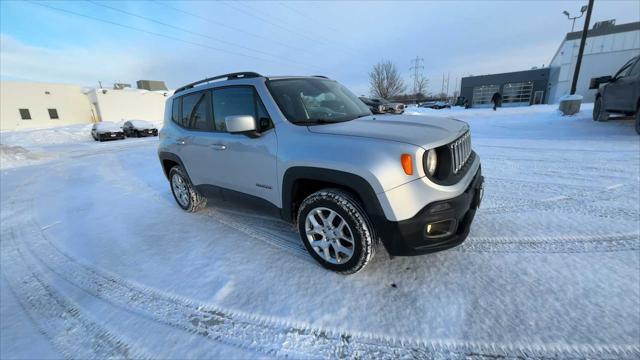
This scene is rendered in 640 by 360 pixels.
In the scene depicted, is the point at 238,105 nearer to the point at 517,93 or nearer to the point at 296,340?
the point at 296,340

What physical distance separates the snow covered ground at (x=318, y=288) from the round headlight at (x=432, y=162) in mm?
916

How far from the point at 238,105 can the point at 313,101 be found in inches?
32.8

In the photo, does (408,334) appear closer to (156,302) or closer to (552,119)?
(156,302)

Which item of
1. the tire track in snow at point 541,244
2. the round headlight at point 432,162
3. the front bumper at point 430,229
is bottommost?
the tire track in snow at point 541,244

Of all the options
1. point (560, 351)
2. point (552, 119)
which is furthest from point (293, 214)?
point (552, 119)

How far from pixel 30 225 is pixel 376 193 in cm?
A: 536

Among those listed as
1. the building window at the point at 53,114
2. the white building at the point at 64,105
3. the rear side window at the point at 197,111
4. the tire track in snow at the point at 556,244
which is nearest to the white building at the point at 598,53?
the tire track in snow at the point at 556,244

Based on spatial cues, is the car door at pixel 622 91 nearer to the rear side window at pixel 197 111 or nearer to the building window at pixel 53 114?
the rear side window at pixel 197 111

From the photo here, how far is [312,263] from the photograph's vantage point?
265 cm

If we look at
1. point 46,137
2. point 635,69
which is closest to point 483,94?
point 635,69

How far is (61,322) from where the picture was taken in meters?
2.18

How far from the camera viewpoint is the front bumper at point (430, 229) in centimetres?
201

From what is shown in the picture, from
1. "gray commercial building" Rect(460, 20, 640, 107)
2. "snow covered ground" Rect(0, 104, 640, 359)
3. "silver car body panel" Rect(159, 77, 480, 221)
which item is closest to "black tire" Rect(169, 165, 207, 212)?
"snow covered ground" Rect(0, 104, 640, 359)

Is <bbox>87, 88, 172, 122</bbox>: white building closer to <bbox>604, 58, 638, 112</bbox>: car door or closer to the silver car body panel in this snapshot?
the silver car body panel
